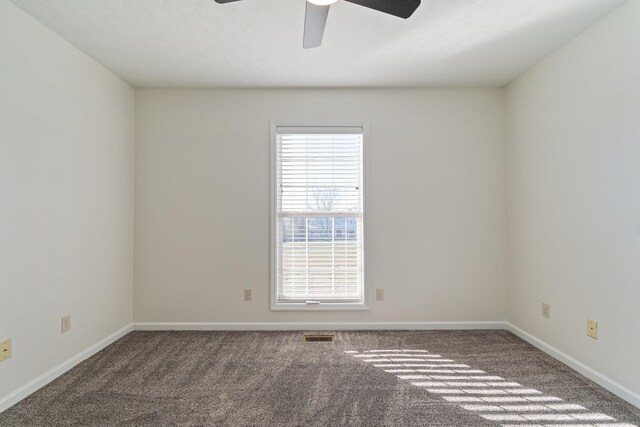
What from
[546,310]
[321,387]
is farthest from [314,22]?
[546,310]

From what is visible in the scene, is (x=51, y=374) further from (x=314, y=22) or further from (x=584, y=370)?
(x=584, y=370)

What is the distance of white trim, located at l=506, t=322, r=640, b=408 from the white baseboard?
389 mm

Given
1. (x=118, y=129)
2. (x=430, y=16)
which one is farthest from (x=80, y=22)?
(x=430, y=16)

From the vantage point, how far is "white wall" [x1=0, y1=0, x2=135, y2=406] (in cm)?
214

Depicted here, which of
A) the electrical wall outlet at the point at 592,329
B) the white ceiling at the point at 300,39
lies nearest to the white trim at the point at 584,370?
the electrical wall outlet at the point at 592,329

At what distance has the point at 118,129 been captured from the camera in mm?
3264

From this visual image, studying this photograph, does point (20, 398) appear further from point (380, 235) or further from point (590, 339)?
point (590, 339)

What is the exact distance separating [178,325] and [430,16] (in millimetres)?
3394

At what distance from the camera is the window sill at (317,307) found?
348 centimetres

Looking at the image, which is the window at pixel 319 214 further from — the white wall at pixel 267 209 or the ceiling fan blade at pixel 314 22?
the ceiling fan blade at pixel 314 22

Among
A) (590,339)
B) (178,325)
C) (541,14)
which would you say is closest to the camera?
(541,14)

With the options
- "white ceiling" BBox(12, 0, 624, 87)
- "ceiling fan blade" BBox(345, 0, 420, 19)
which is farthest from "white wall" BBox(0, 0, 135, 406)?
"ceiling fan blade" BBox(345, 0, 420, 19)

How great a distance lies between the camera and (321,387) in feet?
7.60

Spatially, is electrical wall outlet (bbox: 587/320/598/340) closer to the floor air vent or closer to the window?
the window
